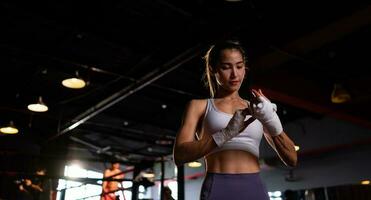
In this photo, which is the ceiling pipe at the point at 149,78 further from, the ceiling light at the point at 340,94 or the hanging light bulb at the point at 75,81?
the ceiling light at the point at 340,94

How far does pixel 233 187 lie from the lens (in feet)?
3.85

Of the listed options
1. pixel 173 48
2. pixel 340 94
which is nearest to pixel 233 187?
pixel 173 48

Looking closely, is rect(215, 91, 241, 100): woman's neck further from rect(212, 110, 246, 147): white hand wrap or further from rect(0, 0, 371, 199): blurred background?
rect(0, 0, 371, 199): blurred background

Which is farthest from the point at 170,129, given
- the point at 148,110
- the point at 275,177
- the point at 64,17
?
the point at 64,17

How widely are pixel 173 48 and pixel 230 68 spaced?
527 centimetres

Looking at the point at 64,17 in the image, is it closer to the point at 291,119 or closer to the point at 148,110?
the point at 148,110

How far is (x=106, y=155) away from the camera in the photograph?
1260cm

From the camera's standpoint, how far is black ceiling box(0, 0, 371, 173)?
5480mm

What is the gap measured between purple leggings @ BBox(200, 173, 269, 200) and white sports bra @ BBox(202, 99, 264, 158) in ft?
0.30

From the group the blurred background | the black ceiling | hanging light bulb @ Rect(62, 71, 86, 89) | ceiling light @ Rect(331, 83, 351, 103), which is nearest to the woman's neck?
the blurred background

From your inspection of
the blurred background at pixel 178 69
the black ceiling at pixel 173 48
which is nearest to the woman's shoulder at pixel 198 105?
the blurred background at pixel 178 69

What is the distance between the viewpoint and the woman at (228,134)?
1158 millimetres

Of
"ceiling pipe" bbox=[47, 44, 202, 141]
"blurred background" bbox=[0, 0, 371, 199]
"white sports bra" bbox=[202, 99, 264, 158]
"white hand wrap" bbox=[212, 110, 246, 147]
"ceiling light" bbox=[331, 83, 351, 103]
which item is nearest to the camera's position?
"white hand wrap" bbox=[212, 110, 246, 147]

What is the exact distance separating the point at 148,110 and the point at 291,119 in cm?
417
